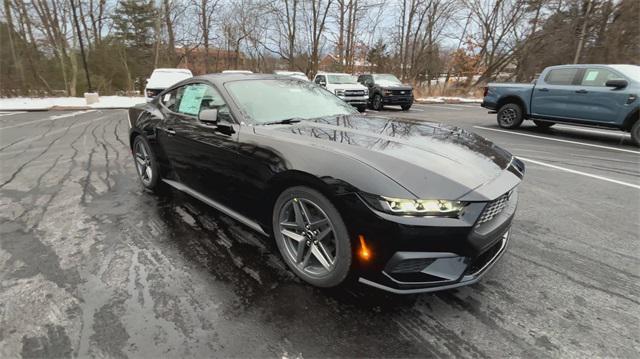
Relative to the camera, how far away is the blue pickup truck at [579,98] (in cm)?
730

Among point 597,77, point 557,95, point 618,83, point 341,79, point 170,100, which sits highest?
point 341,79

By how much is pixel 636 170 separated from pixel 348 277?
5.95 meters

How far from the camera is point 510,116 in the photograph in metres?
9.59

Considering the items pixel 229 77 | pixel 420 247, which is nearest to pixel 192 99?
pixel 229 77

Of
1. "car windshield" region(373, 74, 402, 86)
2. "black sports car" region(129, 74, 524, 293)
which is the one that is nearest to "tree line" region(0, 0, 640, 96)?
"car windshield" region(373, 74, 402, 86)

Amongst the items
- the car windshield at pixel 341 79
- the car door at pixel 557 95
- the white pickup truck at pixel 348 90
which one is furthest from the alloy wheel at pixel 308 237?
the car windshield at pixel 341 79

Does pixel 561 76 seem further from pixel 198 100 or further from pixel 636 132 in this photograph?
pixel 198 100

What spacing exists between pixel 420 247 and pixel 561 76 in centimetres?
905

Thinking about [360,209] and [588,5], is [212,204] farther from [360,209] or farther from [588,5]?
[588,5]

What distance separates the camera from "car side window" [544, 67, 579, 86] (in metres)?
8.23

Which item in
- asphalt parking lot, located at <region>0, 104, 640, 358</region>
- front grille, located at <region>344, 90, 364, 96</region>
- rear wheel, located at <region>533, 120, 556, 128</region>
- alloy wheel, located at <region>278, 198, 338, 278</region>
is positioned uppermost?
front grille, located at <region>344, 90, 364, 96</region>

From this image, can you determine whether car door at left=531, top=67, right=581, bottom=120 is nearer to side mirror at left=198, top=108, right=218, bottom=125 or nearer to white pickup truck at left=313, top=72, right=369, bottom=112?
white pickup truck at left=313, top=72, right=369, bottom=112

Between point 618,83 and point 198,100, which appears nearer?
point 198,100

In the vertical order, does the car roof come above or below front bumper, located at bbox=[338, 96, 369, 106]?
above
